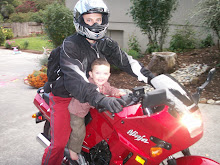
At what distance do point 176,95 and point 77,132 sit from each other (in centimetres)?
111

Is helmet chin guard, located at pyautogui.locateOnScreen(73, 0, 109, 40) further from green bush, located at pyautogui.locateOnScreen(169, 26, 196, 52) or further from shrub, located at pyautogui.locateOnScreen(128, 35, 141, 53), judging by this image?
shrub, located at pyautogui.locateOnScreen(128, 35, 141, 53)

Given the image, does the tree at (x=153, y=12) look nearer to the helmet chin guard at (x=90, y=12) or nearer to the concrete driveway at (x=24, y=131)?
the concrete driveway at (x=24, y=131)

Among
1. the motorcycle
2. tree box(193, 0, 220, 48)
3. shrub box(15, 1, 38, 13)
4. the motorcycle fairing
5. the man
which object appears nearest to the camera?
the motorcycle

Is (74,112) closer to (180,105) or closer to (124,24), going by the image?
(180,105)

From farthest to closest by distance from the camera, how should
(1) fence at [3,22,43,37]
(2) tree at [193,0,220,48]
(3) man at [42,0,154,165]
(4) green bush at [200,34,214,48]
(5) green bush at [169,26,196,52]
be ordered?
(1) fence at [3,22,43,37] < (5) green bush at [169,26,196,52] < (4) green bush at [200,34,214,48] < (2) tree at [193,0,220,48] < (3) man at [42,0,154,165]

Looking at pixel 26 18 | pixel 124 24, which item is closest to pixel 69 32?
pixel 124 24

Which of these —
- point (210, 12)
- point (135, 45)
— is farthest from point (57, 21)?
point (210, 12)

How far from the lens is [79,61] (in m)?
2.30

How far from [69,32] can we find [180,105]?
9.18m

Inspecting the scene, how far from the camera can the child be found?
228 cm

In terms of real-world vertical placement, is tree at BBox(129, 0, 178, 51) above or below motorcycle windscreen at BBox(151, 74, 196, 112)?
above

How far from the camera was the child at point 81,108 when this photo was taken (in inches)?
89.9

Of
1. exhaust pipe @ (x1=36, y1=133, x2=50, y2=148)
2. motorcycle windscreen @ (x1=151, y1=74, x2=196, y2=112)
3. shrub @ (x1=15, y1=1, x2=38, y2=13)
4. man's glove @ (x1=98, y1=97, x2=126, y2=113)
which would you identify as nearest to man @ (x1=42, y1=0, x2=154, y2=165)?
exhaust pipe @ (x1=36, y1=133, x2=50, y2=148)

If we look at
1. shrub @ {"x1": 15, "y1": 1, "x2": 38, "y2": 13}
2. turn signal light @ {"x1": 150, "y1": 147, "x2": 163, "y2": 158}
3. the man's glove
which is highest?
shrub @ {"x1": 15, "y1": 1, "x2": 38, "y2": 13}
